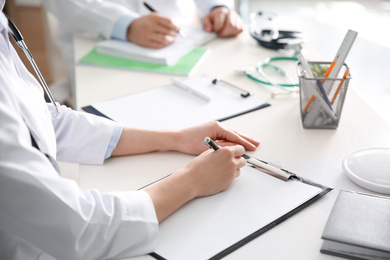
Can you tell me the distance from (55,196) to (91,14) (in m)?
1.20

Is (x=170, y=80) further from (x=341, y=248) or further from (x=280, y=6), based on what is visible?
(x=280, y=6)

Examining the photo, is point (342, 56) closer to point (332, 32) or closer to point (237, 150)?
point (237, 150)

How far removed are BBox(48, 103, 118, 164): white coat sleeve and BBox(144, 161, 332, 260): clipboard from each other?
0.95 ft

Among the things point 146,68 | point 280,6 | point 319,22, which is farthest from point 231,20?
point 280,6

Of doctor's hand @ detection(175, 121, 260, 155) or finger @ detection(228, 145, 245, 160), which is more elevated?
finger @ detection(228, 145, 245, 160)

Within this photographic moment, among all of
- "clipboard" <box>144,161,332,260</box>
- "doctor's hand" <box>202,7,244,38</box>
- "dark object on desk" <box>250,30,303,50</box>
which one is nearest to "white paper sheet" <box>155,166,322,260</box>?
"clipboard" <box>144,161,332,260</box>

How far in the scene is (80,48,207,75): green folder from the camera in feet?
5.01

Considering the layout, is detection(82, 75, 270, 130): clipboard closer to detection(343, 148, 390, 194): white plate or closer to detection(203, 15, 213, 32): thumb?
detection(343, 148, 390, 194): white plate

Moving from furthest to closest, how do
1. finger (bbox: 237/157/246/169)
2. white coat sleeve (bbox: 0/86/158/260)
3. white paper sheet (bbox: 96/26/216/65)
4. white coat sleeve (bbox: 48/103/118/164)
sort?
white paper sheet (bbox: 96/26/216/65) < white coat sleeve (bbox: 48/103/118/164) < finger (bbox: 237/157/246/169) < white coat sleeve (bbox: 0/86/158/260)

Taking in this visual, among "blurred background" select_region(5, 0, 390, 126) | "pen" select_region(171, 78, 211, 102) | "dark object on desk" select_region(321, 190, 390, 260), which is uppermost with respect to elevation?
"dark object on desk" select_region(321, 190, 390, 260)

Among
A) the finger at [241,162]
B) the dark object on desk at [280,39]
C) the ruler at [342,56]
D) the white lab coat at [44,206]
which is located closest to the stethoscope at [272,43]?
the dark object on desk at [280,39]

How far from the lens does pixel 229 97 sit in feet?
4.39

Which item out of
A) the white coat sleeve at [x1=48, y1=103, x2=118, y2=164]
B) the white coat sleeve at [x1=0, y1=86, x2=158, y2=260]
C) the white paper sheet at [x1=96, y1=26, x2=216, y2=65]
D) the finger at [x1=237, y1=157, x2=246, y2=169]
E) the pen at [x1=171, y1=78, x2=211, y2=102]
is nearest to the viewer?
the white coat sleeve at [x1=0, y1=86, x2=158, y2=260]

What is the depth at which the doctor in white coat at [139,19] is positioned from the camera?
1.69m
